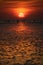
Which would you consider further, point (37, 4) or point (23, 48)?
point (37, 4)

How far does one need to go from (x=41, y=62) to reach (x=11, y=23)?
7.33 ft

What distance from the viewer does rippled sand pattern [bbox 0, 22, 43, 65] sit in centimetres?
342

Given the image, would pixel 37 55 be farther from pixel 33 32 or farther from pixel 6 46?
pixel 33 32

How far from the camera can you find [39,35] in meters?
4.59

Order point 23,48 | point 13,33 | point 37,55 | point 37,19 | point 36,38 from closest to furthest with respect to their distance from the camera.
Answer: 1. point 37,55
2. point 23,48
3. point 36,38
4. point 13,33
5. point 37,19

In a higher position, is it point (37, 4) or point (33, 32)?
point (37, 4)

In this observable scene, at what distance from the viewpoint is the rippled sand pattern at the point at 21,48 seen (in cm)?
342

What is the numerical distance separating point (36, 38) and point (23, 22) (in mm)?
1053

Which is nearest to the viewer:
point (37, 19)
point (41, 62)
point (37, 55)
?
point (41, 62)

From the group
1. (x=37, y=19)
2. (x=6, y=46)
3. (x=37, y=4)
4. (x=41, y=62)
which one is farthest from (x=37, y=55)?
(x=37, y=19)

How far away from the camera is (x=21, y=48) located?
3.92 metres

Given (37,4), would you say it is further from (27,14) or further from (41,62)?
(41,62)

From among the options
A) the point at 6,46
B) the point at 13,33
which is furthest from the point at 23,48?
the point at 13,33

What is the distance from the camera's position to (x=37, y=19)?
516cm
